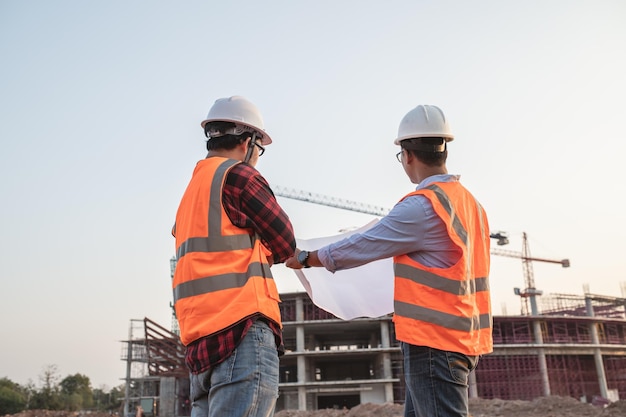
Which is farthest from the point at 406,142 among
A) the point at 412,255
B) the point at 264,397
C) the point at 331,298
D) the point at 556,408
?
the point at 556,408

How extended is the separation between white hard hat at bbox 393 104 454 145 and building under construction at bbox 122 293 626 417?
3518cm

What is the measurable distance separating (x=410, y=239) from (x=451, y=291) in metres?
0.32

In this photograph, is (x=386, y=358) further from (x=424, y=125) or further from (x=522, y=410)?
(x=424, y=125)

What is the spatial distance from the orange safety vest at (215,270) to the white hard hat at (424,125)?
1124 millimetres

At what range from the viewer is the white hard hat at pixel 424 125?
289cm

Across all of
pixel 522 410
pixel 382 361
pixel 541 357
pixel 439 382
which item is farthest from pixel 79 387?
pixel 439 382

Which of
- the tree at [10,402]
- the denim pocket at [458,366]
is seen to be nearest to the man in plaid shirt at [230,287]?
the denim pocket at [458,366]

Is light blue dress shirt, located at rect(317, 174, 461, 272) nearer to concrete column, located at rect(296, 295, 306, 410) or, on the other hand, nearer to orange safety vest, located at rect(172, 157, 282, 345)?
orange safety vest, located at rect(172, 157, 282, 345)

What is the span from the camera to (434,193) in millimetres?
2639

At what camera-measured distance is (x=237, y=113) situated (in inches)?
96.9

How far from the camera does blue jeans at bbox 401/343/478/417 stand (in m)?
2.37

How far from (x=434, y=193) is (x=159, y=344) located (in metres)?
43.5

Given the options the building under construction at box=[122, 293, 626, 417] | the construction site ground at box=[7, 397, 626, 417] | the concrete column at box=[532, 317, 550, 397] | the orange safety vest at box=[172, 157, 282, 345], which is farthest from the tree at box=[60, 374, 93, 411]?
the orange safety vest at box=[172, 157, 282, 345]

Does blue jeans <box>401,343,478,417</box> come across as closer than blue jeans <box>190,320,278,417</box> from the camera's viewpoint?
No
